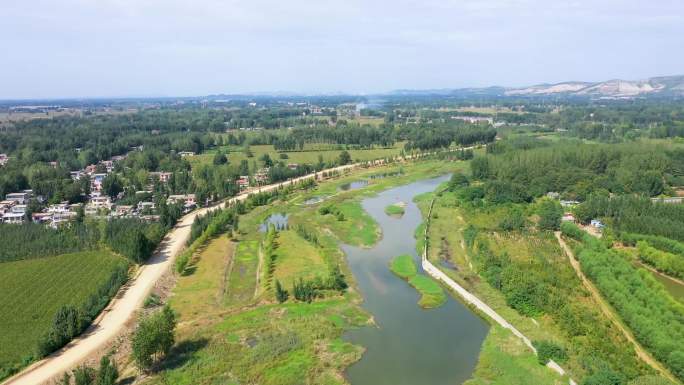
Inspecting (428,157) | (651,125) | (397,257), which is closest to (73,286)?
(397,257)

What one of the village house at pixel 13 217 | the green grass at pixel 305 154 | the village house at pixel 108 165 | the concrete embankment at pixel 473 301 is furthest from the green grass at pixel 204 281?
the green grass at pixel 305 154

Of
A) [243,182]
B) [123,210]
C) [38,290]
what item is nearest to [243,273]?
→ [38,290]

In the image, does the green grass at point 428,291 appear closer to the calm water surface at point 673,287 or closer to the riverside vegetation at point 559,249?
the riverside vegetation at point 559,249

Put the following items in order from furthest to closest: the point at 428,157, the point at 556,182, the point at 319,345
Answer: the point at 428,157
the point at 556,182
the point at 319,345

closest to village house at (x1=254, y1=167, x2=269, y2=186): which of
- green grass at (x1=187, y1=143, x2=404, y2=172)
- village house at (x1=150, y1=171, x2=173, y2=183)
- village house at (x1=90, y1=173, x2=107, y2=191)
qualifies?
green grass at (x1=187, y1=143, x2=404, y2=172)

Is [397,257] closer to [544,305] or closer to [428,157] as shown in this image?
[544,305]

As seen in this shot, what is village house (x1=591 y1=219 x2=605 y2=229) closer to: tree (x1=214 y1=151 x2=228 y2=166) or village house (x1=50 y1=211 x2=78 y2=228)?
village house (x1=50 y1=211 x2=78 y2=228)
